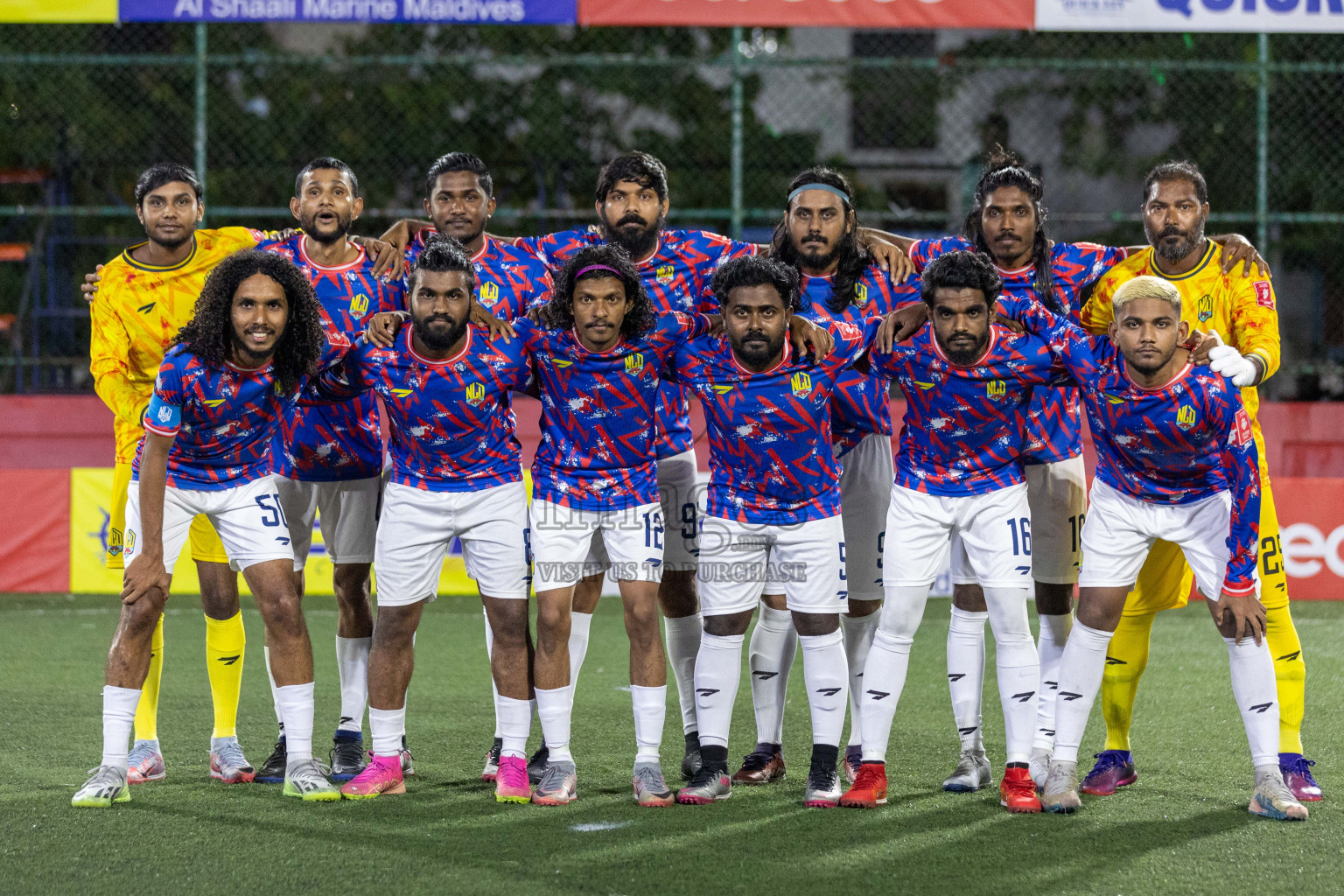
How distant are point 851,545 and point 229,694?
233 centimetres

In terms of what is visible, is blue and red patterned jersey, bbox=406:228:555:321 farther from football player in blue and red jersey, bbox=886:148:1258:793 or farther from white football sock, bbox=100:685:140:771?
white football sock, bbox=100:685:140:771

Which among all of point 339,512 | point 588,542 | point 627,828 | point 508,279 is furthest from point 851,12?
point 627,828

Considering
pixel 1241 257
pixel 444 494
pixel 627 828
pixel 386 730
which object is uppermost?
pixel 1241 257

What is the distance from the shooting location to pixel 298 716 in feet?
15.6

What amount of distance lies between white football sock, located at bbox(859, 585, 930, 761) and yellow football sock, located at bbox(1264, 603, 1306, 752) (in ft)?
4.02

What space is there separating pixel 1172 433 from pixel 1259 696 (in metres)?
0.90

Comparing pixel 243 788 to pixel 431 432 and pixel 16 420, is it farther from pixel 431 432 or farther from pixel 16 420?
pixel 16 420

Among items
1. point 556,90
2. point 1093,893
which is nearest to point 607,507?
point 1093,893

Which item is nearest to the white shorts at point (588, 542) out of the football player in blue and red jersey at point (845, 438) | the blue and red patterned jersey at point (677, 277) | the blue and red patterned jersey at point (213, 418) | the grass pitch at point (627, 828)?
the blue and red patterned jersey at point (677, 277)

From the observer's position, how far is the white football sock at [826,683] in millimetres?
4680

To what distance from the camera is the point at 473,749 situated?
5523mm

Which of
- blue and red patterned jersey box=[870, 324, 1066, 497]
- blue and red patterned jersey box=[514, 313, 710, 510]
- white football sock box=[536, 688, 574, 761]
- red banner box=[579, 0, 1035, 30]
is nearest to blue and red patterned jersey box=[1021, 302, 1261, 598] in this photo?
blue and red patterned jersey box=[870, 324, 1066, 497]

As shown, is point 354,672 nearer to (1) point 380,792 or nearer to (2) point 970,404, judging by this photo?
(1) point 380,792

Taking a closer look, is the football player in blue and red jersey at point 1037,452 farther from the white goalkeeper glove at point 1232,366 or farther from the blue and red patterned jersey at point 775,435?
the white goalkeeper glove at point 1232,366
